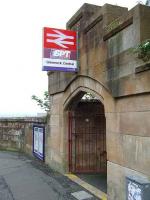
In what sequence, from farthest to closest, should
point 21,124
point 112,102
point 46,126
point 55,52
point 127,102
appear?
point 21,124 → point 46,126 → point 55,52 → point 112,102 → point 127,102

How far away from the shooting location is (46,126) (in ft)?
46.8

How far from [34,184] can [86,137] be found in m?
2.54

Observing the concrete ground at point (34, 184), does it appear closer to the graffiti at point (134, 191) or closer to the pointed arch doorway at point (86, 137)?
the pointed arch doorway at point (86, 137)

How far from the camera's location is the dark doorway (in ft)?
40.0

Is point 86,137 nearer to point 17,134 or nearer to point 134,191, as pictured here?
point 134,191

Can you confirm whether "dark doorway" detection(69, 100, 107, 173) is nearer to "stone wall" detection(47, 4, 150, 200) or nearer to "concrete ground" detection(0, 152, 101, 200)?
"concrete ground" detection(0, 152, 101, 200)

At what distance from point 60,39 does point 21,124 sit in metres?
8.93

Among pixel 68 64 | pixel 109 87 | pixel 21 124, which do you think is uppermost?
pixel 68 64

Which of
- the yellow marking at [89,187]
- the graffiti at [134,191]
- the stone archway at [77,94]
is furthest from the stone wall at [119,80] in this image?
the yellow marking at [89,187]

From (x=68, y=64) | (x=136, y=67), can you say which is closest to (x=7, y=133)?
(x=68, y=64)

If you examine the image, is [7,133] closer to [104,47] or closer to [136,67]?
[104,47]

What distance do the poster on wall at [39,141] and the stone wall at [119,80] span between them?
163 inches

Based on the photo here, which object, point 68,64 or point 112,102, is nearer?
point 112,102

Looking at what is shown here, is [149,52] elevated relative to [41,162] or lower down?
elevated
